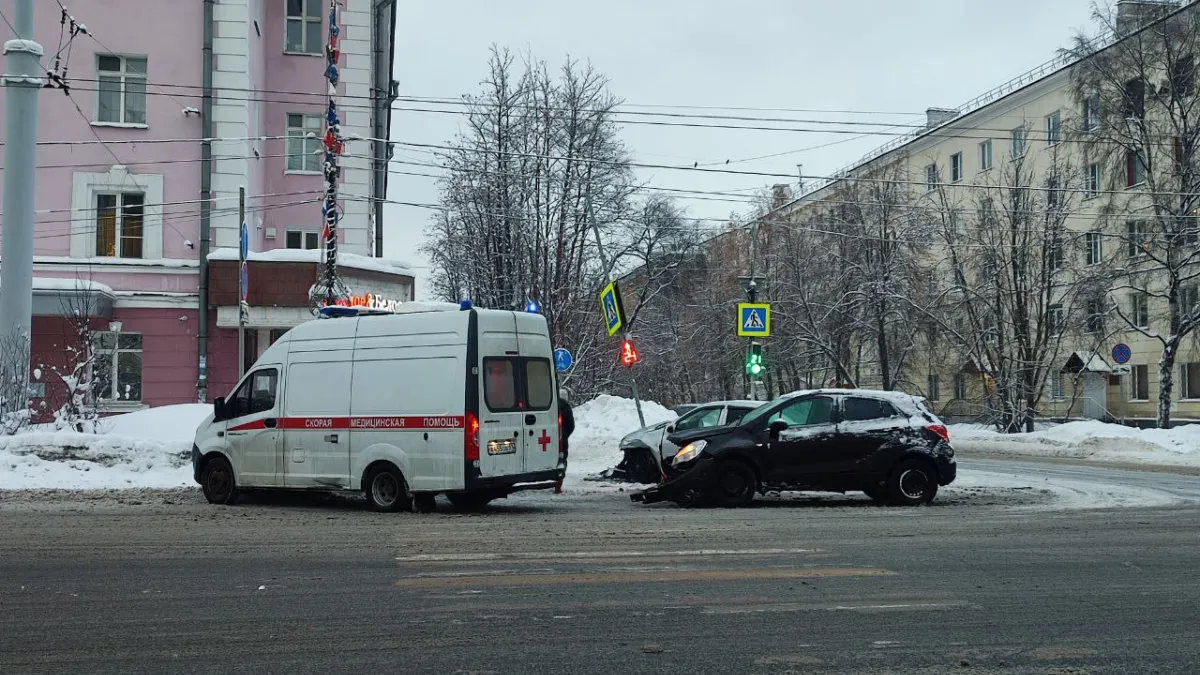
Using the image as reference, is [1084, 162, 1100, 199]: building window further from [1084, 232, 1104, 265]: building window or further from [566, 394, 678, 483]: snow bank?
[566, 394, 678, 483]: snow bank

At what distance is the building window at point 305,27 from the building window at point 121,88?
472 centimetres

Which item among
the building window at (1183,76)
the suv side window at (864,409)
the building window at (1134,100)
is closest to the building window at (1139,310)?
the building window at (1134,100)

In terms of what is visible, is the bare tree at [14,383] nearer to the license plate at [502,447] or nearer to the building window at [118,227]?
the license plate at [502,447]

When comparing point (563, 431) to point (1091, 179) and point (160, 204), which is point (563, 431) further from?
point (1091, 179)

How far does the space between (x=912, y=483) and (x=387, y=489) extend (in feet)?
23.5

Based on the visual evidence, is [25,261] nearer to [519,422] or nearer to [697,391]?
[519,422]

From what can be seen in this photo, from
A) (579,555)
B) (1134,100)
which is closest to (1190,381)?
(1134,100)

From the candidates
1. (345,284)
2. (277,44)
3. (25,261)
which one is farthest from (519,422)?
(277,44)

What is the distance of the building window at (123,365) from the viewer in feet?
91.7

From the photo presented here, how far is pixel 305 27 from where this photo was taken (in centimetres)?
3291

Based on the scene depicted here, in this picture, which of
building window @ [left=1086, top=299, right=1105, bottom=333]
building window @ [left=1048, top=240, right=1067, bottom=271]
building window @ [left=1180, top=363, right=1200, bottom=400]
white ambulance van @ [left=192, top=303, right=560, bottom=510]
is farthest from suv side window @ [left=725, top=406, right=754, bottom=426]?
building window @ [left=1180, top=363, right=1200, bottom=400]

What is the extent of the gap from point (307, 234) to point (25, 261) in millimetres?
13077

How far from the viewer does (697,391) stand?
6384 cm

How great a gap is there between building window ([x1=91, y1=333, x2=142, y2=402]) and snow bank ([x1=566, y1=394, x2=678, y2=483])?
11.1 m
